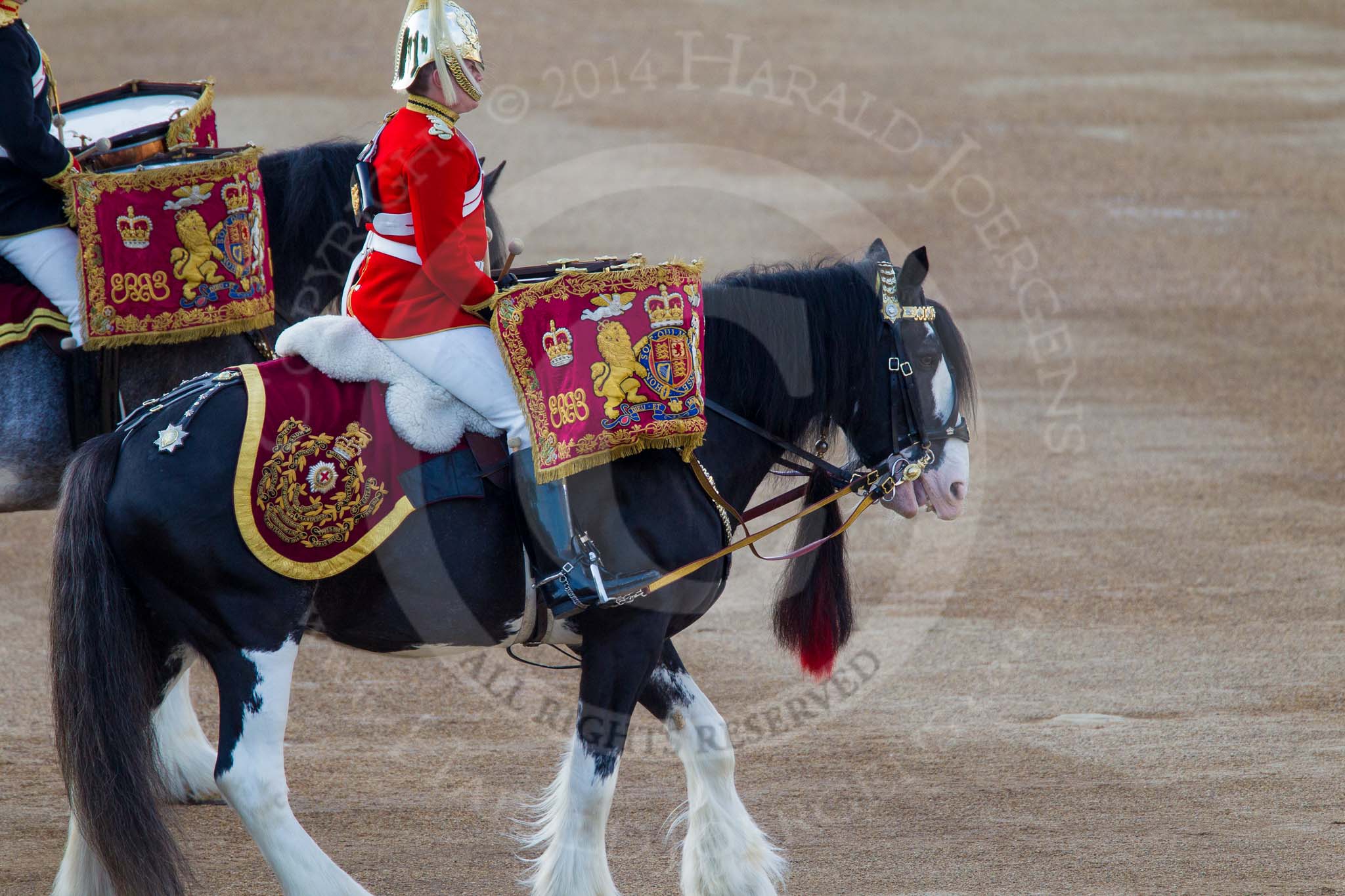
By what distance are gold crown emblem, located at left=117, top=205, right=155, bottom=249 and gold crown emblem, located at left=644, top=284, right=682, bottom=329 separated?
6.37ft

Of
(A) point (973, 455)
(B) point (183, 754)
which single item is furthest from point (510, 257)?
(A) point (973, 455)

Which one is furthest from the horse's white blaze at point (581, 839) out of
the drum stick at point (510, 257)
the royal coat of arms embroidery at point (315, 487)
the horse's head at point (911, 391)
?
the drum stick at point (510, 257)

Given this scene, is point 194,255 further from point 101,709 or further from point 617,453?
point 617,453

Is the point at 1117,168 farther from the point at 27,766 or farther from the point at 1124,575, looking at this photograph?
the point at 27,766

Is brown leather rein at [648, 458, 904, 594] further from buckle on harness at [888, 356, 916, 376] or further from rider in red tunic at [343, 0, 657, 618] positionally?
buckle on harness at [888, 356, 916, 376]

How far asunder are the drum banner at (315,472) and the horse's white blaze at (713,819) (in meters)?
0.96

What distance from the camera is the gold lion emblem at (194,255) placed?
4.73 meters

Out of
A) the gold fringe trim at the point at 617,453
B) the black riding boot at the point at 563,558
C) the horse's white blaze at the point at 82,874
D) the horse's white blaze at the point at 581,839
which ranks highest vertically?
the gold fringe trim at the point at 617,453

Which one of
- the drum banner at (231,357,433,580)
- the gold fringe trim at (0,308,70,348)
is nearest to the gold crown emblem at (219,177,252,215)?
the gold fringe trim at (0,308,70,348)

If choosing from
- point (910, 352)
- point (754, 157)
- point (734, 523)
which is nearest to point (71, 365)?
point (734, 523)

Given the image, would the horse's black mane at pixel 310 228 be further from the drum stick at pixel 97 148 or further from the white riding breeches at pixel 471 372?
the white riding breeches at pixel 471 372

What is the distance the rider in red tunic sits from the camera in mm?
3596

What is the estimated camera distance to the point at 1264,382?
991cm

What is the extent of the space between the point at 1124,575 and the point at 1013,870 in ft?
10.1
